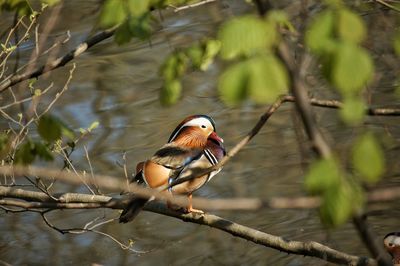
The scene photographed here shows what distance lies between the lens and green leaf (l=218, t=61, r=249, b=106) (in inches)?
84.7

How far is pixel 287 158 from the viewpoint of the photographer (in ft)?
26.9

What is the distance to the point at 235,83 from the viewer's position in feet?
7.13

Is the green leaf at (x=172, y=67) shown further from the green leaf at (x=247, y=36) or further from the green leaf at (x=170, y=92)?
the green leaf at (x=247, y=36)

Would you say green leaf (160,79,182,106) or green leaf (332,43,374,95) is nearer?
green leaf (332,43,374,95)

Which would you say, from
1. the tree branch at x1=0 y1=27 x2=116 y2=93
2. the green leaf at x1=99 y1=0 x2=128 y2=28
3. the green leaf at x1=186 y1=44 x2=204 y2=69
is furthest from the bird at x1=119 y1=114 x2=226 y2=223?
the green leaf at x1=99 y1=0 x2=128 y2=28

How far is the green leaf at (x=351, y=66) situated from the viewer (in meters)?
2.13

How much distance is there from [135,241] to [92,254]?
1.12 ft

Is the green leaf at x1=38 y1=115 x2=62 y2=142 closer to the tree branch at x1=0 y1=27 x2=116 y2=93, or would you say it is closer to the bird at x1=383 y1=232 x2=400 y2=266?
the tree branch at x1=0 y1=27 x2=116 y2=93

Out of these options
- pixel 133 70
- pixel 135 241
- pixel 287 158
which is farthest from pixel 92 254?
pixel 133 70

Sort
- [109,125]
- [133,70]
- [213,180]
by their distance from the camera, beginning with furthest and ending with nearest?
1. [133,70]
2. [109,125]
3. [213,180]

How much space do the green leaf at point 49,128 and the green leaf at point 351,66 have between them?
1.24 m

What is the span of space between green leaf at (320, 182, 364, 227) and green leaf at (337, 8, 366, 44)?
1.07 feet

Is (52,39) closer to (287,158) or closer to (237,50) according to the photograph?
(287,158)

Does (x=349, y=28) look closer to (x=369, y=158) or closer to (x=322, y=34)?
(x=322, y=34)
